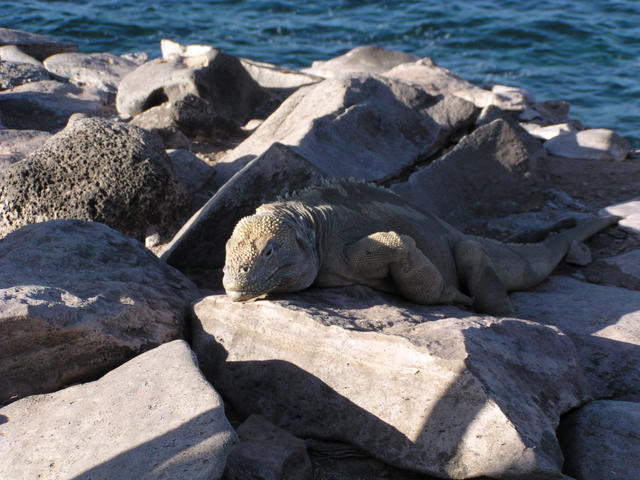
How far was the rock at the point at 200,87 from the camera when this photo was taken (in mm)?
7715

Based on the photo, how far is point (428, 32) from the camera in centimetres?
1509

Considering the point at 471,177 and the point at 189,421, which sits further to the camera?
the point at 471,177

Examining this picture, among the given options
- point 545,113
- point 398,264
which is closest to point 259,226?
point 398,264

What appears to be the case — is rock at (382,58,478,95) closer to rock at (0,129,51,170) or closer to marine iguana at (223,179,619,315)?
marine iguana at (223,179,619,315)

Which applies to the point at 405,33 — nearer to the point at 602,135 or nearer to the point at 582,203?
the point at 602,135

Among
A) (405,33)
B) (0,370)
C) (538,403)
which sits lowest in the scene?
(405,33)

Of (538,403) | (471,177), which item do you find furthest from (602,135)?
(538,403)

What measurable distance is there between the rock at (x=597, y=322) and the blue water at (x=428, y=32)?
739cm

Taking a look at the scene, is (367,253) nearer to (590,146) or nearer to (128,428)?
(128,428)

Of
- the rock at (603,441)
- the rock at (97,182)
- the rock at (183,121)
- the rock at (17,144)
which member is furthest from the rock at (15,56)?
the rock at (603,441)

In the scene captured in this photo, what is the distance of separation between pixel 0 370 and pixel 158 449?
973 millimetres

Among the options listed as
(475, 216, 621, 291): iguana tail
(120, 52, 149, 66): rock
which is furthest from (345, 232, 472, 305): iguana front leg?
(120, 52, 149, 66): rock

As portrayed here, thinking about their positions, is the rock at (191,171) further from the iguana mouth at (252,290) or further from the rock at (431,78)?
the rock at (431,78)

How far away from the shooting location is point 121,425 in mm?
2781
